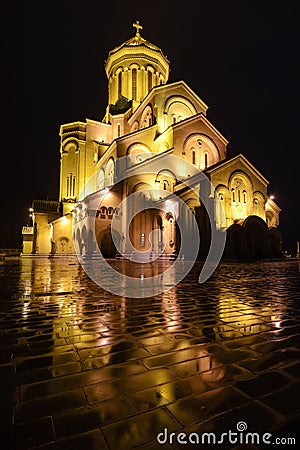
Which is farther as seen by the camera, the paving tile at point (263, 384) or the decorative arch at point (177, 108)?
the decorative arch at point (177, 108)

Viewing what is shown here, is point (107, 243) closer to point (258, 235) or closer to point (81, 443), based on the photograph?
point (258, 235)

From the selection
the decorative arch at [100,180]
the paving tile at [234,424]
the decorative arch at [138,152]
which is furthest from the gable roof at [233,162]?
the paving tile at [234,424]

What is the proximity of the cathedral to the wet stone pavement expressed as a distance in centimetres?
1746

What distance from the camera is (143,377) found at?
2.01 meters

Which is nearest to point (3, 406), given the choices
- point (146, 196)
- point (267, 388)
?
point (267, 388)

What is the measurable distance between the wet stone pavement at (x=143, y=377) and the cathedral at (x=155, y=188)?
1746 centimetres

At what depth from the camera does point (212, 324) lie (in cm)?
349

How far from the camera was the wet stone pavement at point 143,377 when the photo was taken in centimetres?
141

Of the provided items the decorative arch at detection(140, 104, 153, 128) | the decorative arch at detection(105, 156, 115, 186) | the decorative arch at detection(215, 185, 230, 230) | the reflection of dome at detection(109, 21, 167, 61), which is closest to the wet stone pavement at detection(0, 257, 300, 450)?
the decorative arch at detection(215, 185, 230, 230)

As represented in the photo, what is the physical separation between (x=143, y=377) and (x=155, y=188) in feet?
91.3

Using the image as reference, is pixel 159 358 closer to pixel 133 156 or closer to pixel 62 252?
pixel 133 156

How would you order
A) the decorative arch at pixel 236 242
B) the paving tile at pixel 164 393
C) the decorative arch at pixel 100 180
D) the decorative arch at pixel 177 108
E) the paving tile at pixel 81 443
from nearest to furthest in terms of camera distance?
the paving tile at pixel 81 443 < the paving tile at pixel 164 393 < the decorative arch at pixel 236 242 < the decorative arch at pixel 177 108 < the decorative arch at pixel 100 180

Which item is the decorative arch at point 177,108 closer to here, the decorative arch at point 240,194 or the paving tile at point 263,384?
the decorative arch at point 240,194

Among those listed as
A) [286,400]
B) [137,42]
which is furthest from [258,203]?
[137,42]
